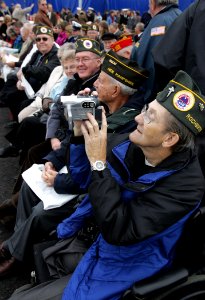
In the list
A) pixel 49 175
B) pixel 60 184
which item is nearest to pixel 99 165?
pixel 60 184

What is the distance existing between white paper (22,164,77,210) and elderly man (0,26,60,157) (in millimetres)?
1853

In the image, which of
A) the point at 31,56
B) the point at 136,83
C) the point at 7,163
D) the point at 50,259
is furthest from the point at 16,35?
the point at 50,259

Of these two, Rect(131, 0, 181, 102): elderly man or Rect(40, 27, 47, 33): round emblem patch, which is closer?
Rect(131, 0, 181, 102): elderly man

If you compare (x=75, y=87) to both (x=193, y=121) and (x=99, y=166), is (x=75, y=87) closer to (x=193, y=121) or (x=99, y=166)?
(x=99, y=166)

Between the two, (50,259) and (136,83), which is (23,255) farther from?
(136,83)

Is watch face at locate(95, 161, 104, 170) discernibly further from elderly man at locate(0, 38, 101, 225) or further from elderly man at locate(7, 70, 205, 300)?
elderly man at locate(0, 38, 101, 225)

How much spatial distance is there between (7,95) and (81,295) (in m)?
4.28

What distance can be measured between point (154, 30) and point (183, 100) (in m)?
1.30

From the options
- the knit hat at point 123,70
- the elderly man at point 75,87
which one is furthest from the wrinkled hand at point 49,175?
the knit hat at point 123,70

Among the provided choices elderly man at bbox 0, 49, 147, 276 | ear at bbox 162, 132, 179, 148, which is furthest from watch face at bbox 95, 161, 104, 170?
elderly man at bbox 0, 49, 147, 276

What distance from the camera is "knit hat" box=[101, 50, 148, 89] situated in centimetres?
238

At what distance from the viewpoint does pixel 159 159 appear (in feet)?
5.24

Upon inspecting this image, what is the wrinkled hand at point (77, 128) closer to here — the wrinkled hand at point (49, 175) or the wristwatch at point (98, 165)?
the wristwatch at point (98, 165)

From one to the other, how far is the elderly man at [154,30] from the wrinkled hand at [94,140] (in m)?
0.92
